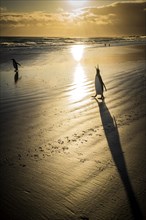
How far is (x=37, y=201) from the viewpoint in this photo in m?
3.71

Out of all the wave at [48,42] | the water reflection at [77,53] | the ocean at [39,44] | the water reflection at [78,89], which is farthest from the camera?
the wave at [48,42]

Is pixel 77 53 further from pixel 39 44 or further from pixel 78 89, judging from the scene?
pixel 39 44

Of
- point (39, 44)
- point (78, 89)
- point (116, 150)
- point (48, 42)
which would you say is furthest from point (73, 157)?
point (48, 42)

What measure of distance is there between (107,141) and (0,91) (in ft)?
19.2

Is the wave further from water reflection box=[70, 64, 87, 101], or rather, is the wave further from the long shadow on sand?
the long shadow on sand

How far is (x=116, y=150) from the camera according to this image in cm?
502

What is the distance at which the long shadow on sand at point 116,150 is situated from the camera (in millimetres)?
3533

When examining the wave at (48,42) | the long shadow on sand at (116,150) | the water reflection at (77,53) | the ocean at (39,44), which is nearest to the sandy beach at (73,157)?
the long shadow on sand at (116,150)

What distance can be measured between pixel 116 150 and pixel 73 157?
2.59 feet

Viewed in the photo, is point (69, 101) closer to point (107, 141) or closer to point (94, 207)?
point (107, 141)

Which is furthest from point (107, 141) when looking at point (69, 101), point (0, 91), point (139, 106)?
point (0, 91)

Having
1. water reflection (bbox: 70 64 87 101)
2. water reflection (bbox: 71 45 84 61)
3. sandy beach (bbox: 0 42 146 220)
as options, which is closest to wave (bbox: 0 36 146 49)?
water reflection (bbox: 71 45 84 61)

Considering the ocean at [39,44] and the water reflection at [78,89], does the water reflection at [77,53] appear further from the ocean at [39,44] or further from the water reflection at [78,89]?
the water reflection at [78,89]

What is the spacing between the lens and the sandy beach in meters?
3.56
